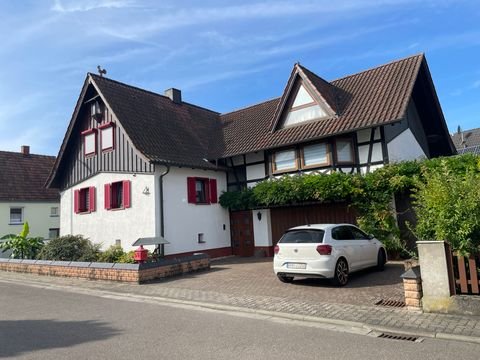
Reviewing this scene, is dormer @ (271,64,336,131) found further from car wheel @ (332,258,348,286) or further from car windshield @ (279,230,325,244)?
car wheel @ (332,258,348,286)

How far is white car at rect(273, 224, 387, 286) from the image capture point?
32.4 feet

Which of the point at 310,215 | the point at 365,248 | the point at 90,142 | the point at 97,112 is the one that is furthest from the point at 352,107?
the point at 90,142

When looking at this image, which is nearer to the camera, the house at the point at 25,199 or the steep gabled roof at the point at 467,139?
the house at the point at 25,199

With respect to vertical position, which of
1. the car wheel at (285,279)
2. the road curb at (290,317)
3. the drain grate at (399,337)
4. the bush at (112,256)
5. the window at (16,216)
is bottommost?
the drain grate at (399,337)

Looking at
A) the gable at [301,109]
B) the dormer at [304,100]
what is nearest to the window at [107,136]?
the dormer at [304,100]

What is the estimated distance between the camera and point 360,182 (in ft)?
Answer: 48.6

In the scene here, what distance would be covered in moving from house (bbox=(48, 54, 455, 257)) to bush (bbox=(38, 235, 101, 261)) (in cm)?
186

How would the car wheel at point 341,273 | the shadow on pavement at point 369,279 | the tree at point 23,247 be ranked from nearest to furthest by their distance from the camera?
1. the car wheel at point 341,273
2. the shadow on pavement at point 369,279
3. the tree at point 23,247

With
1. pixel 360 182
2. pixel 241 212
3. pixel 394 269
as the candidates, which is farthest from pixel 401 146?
pixel 241 212

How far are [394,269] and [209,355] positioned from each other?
28.4 feet

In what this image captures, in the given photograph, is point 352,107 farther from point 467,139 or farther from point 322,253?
point 467,139

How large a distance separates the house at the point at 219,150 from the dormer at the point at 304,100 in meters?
0.05

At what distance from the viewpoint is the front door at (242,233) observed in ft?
62.2

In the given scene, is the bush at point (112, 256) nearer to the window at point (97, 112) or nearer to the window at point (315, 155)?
the window at point (97, 112)
